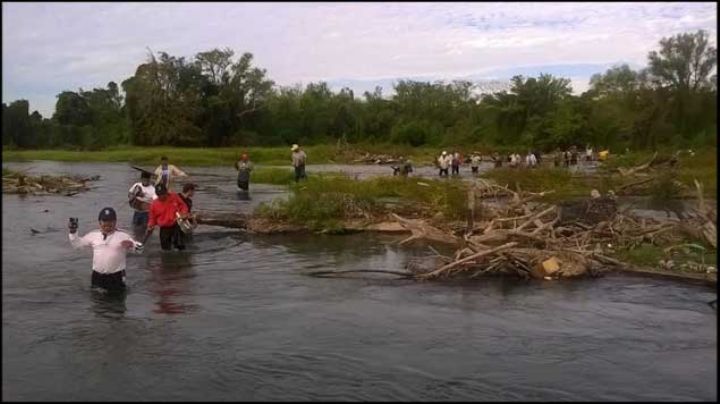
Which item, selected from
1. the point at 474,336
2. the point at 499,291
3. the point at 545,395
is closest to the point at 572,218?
the point at 499,291

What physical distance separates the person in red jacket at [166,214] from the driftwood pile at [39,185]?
16220mm

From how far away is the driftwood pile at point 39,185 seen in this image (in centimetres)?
3031

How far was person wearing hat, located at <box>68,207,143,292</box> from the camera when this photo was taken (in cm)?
999

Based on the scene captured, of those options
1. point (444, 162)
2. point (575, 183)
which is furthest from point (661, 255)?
point (444, 162)

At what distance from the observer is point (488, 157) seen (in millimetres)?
70000

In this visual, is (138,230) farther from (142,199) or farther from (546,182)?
(546,182)

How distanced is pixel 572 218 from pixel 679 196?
38.1ft

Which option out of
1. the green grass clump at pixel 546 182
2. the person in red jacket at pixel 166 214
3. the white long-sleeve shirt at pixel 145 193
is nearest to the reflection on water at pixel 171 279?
the person in red jacket at pixel 166 214

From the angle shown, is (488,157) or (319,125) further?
(319,125)

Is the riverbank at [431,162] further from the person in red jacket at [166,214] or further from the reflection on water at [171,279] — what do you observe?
the reflection on water at [171,279]

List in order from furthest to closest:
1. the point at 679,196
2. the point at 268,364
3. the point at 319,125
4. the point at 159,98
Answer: the point at 319,125, the point at 159,98, the point at 679,196, the point at 268,364

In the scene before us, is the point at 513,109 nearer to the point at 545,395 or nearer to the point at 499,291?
the point at 499,291

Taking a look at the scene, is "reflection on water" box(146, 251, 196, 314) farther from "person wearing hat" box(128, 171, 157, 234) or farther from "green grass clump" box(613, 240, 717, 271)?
"green grass clump" box(613, 240, 717, 271)

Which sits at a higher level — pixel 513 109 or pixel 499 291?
pixel 513 109
